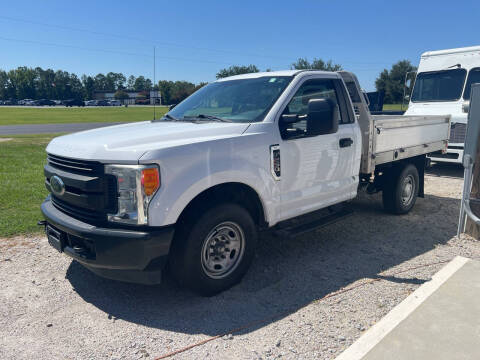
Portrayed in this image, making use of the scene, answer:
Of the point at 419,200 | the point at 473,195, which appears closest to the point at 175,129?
the point at 473,195

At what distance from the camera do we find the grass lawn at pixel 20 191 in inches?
226

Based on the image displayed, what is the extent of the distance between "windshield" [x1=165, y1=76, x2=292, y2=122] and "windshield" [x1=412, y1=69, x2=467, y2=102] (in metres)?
7.64

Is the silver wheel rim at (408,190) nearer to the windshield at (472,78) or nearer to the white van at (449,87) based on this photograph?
the white van at (449,87)

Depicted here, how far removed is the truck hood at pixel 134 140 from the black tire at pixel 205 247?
655mm

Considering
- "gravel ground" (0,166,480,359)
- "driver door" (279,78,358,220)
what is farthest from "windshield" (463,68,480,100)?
"driver door" (279,78,358,220)

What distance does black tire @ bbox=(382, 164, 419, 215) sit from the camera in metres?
6.22

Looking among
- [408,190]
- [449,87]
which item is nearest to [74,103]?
[449,87]

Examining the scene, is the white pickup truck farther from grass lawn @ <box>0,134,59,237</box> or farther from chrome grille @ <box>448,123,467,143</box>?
chrome grille @ <box>448,123,467,143</box>

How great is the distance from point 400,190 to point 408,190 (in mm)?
398

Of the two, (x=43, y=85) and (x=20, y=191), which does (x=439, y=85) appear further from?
(x=43, y=85)

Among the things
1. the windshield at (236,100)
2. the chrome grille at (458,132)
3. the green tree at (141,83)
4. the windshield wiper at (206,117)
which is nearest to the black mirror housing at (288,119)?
the windshield at (236,100)

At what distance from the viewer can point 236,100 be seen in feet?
14.8

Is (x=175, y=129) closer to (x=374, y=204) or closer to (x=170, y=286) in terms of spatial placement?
(x=170, y=286)

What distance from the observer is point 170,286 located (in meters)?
4.04
